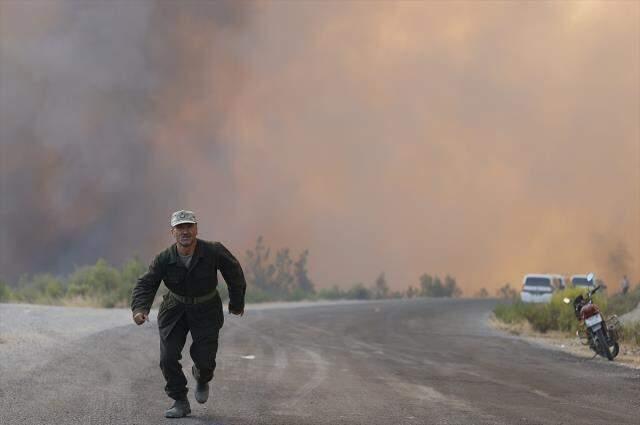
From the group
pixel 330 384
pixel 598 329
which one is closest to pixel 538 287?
pixel 598 329

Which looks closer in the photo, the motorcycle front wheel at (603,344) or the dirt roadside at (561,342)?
the motorcycle front wheel at (603,344)

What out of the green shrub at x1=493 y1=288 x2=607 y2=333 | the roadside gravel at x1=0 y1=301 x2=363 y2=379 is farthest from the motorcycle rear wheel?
the roadside gravel at x1=0 y1=301 x2=363 y2=379

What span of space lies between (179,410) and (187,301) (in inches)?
39.6

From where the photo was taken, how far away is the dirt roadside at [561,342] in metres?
15.1

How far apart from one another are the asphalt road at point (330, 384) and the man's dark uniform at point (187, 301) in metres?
0.51

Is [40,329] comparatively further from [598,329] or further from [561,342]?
[561,342]

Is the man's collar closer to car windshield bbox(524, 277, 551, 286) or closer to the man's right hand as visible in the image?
the man's right hand

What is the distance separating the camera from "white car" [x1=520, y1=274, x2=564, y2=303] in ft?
106

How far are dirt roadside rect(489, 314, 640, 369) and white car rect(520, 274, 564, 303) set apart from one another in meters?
5.44

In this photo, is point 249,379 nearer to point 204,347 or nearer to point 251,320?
point 204,347

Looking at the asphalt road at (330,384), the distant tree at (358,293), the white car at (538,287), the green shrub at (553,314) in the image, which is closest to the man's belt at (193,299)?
the asphalt road at (330,384)

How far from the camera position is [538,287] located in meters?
32.7

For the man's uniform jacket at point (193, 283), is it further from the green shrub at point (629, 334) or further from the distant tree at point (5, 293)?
the distant tree at point (5, 293)

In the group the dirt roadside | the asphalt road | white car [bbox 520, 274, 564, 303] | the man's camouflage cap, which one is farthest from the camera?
white car [bbox 520, 274, 564, 303]
